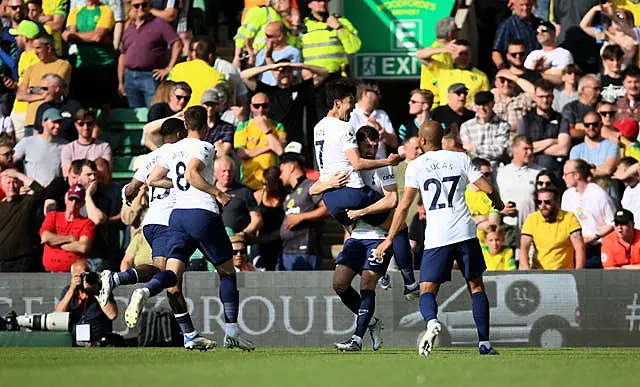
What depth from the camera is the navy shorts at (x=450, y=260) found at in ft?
46.0

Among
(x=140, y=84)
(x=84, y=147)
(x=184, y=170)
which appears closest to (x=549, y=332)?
(x=184, y=170)

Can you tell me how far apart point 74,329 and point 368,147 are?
4.66 meters

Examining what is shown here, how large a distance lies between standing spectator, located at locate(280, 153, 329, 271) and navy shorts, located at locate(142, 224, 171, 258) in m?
4.00

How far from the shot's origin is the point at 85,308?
17.8 m

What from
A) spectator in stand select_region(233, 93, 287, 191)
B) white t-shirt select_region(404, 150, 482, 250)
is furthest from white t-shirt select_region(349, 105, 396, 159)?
white t-shirt select_region(404, 150, 482, 250)

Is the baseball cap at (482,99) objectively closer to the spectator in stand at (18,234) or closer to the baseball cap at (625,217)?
the baseball cap at (625,217)

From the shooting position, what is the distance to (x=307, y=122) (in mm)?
21500

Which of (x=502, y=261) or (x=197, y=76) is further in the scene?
(x=197, y=76)

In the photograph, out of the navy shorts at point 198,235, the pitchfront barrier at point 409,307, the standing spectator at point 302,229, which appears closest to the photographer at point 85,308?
the pitchfront barrier at point 409,307

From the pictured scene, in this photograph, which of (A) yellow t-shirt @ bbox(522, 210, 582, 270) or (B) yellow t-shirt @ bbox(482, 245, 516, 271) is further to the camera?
(B) yellow t-shirt @ bbox(482, 245, 516, 271)

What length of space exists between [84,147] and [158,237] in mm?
5882

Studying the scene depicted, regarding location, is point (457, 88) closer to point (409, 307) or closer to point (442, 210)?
point (409, 307)

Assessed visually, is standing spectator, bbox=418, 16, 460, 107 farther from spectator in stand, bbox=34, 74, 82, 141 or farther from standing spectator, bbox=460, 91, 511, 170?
spectator in stand, bbox=34, 74, 82, 141

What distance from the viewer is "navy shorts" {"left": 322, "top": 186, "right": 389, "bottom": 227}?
15117 mm
